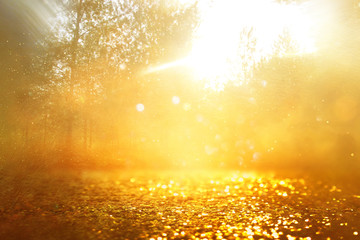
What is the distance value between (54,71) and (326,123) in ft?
52.5

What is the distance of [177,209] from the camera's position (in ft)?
20.1

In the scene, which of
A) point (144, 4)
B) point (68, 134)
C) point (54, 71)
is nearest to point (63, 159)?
point (68, 134)

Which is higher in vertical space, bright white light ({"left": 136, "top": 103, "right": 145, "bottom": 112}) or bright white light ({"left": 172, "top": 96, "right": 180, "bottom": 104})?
bright white light ({"left": 172, "top": 96, "right": 180, "bottom": 104})

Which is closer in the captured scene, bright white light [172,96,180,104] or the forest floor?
the forest floor

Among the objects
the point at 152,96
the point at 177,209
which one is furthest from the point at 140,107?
the point at 177,209

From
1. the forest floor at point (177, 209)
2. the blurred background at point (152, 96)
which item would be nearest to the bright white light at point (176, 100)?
the blurred background at point (152, 96)

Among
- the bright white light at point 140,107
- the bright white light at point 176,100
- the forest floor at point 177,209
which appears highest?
the bright white light at point 176,100

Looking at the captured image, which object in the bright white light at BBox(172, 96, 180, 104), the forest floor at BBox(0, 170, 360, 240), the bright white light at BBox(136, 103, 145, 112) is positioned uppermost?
the bright white light at BBox(172, 96, 180, 104)

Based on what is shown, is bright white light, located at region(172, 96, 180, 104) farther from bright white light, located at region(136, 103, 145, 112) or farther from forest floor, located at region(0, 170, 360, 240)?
forest floor, located at region(0, 170, 360, 240)

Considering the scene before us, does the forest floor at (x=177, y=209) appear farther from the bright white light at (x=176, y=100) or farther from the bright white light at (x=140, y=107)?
the bright white light at (x=176, y=100)

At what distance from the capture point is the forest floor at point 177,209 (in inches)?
184

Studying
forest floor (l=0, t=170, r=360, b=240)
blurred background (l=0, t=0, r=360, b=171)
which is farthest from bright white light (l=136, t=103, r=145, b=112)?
forest floor (l=0, t=170, r=360, b=240)

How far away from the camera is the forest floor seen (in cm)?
466

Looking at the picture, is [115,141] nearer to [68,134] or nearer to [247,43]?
[68,134]
